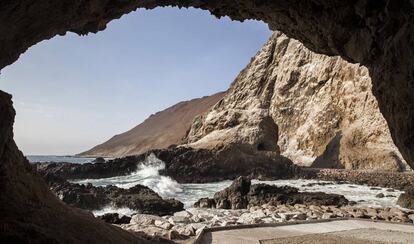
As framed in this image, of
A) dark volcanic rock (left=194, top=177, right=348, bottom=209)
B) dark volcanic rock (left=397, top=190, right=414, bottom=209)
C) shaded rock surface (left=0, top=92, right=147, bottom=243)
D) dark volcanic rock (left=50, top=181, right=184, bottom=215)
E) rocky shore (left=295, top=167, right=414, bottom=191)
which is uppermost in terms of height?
shaded rock surface (left=0, top=92, right=147, bottom=243)

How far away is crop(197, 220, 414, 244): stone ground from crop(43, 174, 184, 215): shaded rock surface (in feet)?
26.8

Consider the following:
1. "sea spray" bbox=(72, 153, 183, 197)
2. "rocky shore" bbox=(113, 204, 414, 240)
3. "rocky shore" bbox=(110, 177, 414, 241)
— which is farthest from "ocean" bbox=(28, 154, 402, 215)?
"rocky shore" bbox=(113, 204, 414, 240)

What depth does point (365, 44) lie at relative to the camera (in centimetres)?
580

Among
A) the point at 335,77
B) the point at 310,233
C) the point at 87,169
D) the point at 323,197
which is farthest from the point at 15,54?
the point at 335,77

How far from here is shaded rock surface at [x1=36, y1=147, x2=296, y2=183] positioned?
3609cm

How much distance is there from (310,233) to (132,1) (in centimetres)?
589

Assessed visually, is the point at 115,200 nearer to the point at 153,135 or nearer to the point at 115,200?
the point at 115,200

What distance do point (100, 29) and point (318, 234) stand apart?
6.09 metres

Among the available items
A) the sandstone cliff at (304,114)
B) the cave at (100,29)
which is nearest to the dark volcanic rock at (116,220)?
the cave at (100,29)

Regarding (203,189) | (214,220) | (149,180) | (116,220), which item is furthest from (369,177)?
(116,220)

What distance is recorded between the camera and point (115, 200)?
18578 mm

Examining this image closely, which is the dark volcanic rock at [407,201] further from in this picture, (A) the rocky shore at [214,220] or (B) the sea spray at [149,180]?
(B) the sea spray at [149,180]

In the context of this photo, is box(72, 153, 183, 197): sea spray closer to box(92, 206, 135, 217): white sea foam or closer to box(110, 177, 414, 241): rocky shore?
box(92, 206, 135, 217): white sea foam

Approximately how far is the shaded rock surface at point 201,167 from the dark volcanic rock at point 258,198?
15611 millimetres
